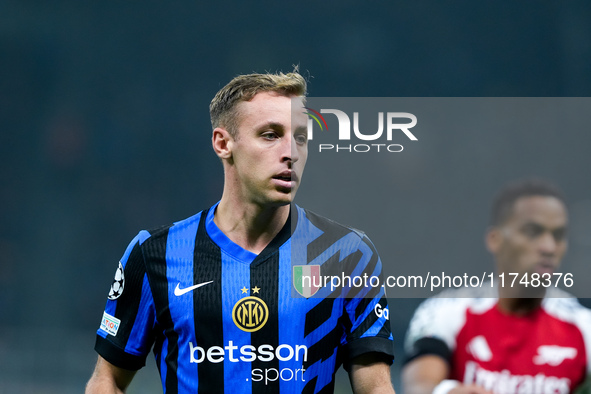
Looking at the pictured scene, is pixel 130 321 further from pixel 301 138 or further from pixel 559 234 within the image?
pixel 559 234

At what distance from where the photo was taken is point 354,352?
2496mm

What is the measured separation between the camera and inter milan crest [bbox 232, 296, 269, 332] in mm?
2531

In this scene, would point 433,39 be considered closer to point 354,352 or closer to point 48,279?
point 48,279

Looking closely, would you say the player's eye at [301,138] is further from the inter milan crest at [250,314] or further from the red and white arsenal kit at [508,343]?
the red and white arsenal kit at [508,343]

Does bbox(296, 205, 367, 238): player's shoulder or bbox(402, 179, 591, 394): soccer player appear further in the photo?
bbox(296, 205, 367, 238): player's shoulder

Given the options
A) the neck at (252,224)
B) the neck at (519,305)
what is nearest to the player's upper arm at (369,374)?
the neck at (252,224)

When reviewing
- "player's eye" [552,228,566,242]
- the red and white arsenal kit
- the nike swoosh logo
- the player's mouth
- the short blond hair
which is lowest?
the red and white arsenal kit

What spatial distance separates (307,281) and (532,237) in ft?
3.73

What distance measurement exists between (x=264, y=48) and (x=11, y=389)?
4.30m

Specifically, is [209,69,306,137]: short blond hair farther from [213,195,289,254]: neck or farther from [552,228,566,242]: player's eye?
[552,228,566,242]: player's eye

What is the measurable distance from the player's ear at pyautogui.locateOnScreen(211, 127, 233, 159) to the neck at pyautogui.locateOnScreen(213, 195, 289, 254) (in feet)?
0.55

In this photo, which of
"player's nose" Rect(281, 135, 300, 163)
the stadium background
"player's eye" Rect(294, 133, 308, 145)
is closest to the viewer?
"player's eye" Rect(294, 133, 308, 145)

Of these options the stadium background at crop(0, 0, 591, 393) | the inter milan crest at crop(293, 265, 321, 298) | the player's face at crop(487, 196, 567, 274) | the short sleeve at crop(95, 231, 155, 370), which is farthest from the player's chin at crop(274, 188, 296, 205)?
the stadium background at crop(0, 0, 591, 393)

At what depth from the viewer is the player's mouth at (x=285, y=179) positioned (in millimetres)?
2389
